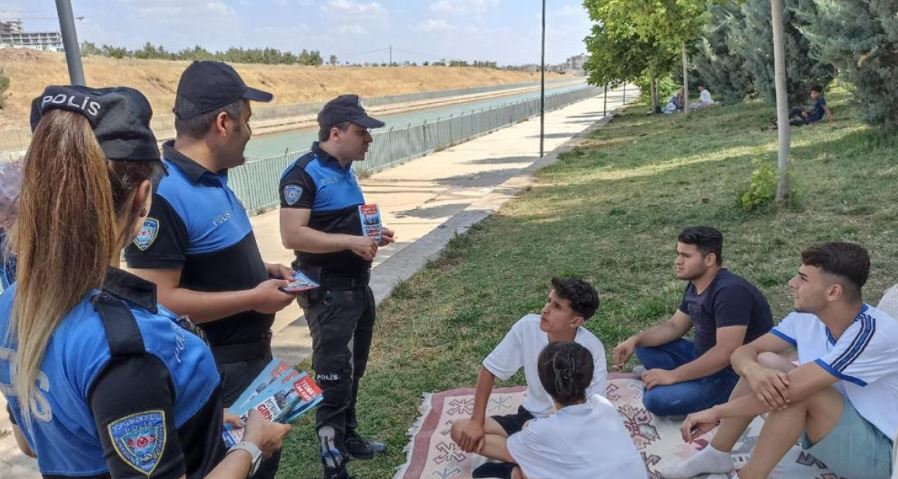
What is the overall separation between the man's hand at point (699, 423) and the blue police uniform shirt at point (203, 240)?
1.94m

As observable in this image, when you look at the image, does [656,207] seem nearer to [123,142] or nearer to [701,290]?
[701,290]

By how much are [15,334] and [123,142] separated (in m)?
0.41

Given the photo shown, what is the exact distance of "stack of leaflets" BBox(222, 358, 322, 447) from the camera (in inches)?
70.3

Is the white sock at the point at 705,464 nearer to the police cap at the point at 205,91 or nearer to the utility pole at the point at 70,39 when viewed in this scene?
the police cap at the point at 205,91

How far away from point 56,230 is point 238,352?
1327mm

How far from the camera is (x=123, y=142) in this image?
1291 mm

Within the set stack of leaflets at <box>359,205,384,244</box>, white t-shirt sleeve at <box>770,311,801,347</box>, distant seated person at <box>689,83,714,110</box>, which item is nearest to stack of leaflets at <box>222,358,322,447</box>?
stack of leaflets at <box>359,205,384,244</box>

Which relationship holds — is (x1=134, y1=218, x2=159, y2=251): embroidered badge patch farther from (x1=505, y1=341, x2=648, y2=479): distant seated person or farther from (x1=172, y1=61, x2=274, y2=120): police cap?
(x1=505, y1=341, x2=648, y2=479): distant seated person

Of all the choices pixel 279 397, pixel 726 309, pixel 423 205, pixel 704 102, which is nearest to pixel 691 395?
pixel 726 309

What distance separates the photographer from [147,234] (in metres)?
2.07

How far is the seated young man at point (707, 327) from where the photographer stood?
354 cm

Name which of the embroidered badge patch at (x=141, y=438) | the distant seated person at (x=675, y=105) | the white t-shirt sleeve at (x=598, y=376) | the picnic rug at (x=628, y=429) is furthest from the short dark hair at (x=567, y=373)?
the distant seated person at (x=675, y=105)

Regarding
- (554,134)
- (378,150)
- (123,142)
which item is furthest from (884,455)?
(554,134)

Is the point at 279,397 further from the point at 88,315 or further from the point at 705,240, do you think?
the point at 705,240
